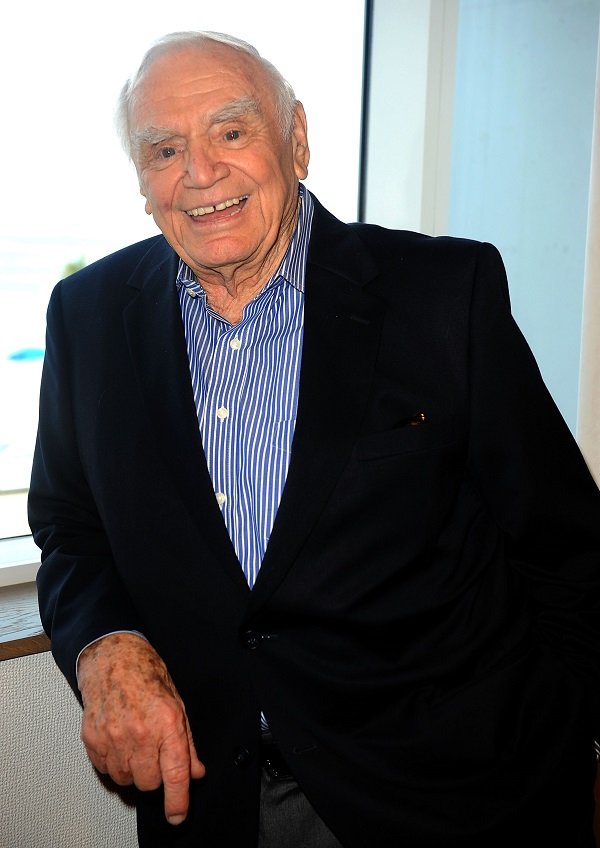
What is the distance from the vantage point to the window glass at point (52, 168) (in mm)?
1784

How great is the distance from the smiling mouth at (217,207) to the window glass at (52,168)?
594 mm

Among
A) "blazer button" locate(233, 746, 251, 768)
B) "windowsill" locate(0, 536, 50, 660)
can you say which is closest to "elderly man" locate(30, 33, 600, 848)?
"blazer button" locate(233, 746, 251, 768)

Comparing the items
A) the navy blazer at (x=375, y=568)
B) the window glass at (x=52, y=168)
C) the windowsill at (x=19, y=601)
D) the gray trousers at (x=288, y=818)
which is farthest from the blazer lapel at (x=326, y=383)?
the window glass at (x=52, y=168)

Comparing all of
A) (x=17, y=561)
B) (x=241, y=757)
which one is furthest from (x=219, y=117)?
(x=17, y=561)

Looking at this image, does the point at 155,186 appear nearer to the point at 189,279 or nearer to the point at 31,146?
the point at 189,279

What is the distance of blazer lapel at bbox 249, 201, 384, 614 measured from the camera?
1.11m

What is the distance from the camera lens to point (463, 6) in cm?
229

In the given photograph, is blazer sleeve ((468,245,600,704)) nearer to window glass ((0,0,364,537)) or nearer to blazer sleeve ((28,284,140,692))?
blazer sleeve ((28,284,140,692))

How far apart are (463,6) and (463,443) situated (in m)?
1.62

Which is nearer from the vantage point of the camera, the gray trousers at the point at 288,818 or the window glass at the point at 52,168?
the gray trousers at the point at 288,818

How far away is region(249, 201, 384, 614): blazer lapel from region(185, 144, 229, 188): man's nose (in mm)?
188

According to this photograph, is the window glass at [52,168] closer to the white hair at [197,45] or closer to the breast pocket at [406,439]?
the white hair at [197,45]

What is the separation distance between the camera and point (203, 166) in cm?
120

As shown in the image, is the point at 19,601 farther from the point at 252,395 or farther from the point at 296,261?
the point at 296,261
